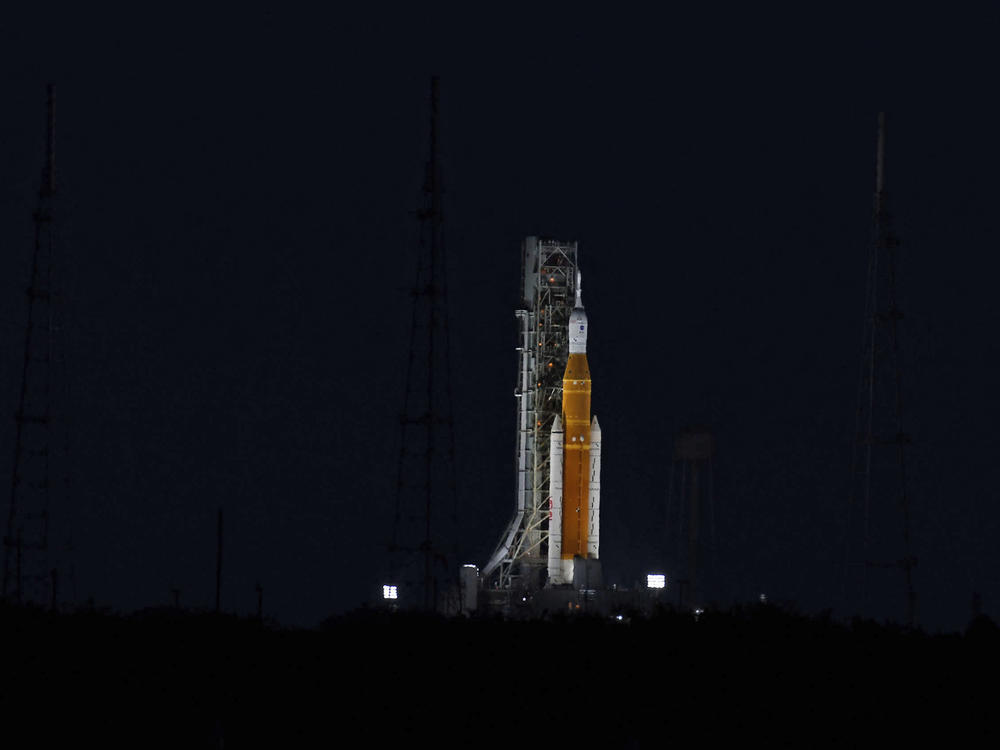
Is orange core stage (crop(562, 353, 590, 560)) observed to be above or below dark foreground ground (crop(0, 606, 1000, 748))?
above

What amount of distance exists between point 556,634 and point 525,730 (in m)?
7.67

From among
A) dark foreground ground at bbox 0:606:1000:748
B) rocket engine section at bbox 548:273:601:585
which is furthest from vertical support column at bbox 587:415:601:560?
dark foreground ground at bbox 0:606:1000:748

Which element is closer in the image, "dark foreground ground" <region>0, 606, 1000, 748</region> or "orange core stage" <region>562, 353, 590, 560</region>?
"dark foreground ground" <region>0, 606, 1000, 748</region>

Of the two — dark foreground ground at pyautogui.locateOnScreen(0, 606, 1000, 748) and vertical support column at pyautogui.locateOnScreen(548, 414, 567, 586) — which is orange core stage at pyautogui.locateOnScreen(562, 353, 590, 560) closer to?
vertical support column at pyautogui.locateOnScreen(548, 414, 567, 586)

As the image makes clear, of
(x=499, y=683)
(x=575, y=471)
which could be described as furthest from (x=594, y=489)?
(x=499, y=683)

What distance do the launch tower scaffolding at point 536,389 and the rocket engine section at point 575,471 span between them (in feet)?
4.80

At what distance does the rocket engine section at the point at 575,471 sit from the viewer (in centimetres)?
8069

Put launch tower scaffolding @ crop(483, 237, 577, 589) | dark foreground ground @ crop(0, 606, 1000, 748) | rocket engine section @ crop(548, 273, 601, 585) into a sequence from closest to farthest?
dark foreground ground @ crop(0, 606, 1000, 748), rocket engine section @ crop(548, 273, 601, 585), launch tower scaffolding @ crop(483, 237, 577, 589)

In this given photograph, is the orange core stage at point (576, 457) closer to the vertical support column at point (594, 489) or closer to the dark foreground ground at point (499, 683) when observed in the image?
the vertical support column at point (594, 489)

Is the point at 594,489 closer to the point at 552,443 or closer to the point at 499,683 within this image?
the point at 552,443

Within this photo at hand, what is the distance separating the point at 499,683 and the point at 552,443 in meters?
46.6

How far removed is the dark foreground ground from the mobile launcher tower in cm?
4037

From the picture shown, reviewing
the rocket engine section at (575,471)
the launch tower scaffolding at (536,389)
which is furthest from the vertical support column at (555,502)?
the launch tower scaffolding at (536,389)

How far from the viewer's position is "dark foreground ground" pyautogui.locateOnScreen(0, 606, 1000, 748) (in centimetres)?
3131
